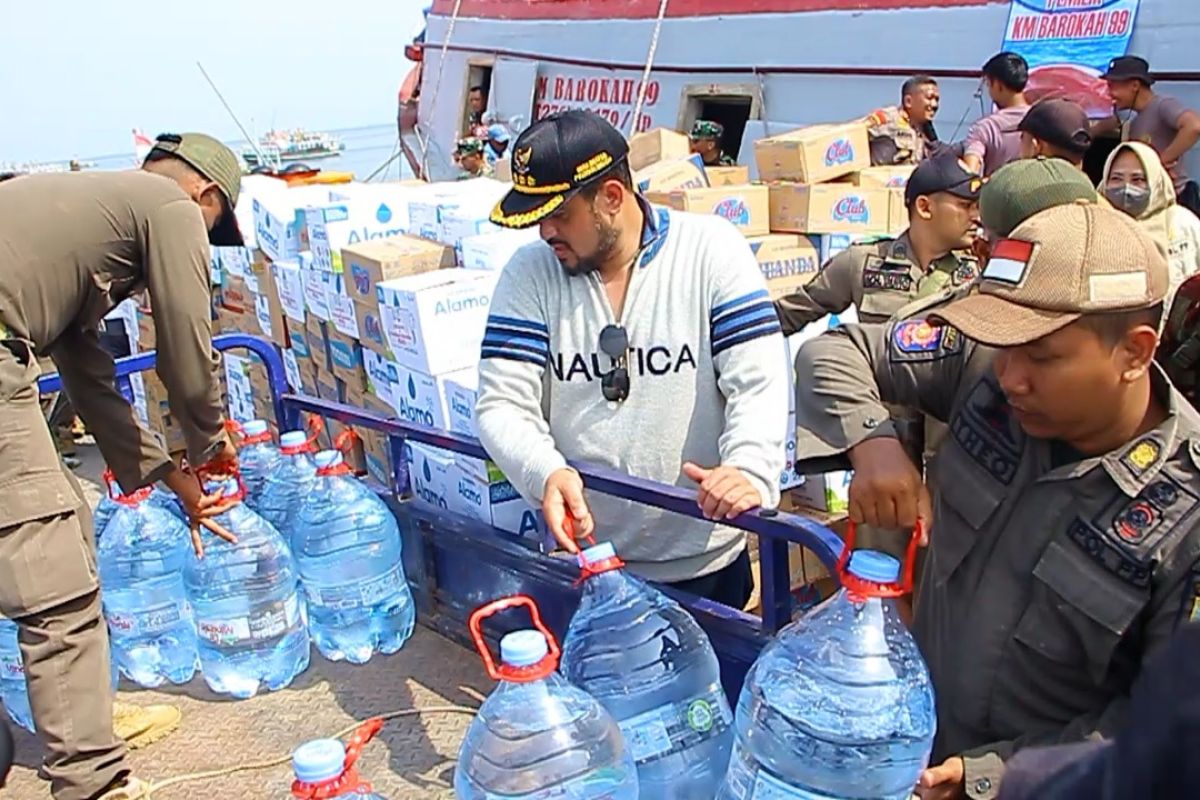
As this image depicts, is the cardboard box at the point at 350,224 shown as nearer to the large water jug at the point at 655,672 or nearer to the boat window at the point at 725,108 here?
the large water jug at the point at 655,672

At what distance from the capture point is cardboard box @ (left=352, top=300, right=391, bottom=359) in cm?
392

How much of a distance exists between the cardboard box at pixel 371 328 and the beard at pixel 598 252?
5.13ft

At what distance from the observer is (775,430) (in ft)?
7.66

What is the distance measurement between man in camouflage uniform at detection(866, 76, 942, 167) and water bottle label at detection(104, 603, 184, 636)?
16.1 ft

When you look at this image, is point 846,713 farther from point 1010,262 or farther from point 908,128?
point 908,128

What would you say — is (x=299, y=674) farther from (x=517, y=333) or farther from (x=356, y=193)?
(x=356, y=193)

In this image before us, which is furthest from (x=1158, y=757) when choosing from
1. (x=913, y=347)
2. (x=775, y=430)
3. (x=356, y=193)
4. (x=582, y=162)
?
(x=356, y=193)

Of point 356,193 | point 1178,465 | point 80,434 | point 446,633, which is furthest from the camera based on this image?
point 80,434

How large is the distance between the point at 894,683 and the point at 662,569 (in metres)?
0.94

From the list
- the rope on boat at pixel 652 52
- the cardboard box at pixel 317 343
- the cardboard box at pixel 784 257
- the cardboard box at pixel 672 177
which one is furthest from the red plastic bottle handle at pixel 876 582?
the rope on boat at pixel 652 52

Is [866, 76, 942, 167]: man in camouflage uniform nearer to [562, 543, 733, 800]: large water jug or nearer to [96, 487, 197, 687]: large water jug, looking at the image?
[96, 487, 197, 687]: large water jug

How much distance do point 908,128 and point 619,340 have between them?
5.22 meters

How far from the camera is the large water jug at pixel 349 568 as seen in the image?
11.3ft

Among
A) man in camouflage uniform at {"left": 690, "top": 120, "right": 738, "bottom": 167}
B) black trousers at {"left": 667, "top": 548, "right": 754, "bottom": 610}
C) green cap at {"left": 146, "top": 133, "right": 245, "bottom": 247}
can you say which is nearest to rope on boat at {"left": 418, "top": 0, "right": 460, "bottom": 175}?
man in camouflage uniform at {"left": 690, "top": 120, "right": 738, "bottom": 167}
